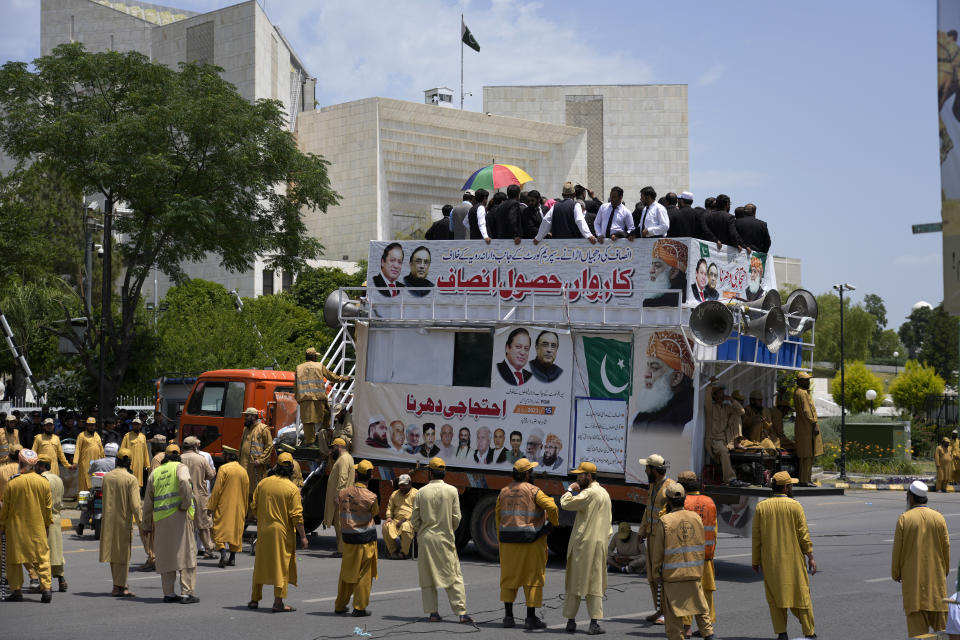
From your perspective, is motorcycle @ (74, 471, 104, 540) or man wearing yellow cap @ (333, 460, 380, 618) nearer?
man wearing yellow cap @ (333, 460, 380, 618)

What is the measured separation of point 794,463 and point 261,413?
9.00 metres

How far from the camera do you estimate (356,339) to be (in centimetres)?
1681

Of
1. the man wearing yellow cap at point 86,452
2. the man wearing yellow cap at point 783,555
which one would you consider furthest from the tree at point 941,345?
the man wearing yellow cap at point 783,555

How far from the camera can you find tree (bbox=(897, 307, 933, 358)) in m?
121

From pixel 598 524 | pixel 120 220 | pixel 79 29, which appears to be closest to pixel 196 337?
pixel 120 220

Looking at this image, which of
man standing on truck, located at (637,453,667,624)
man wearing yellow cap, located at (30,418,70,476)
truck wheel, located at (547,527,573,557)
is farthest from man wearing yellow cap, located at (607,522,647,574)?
man wearing yellow cap, located at (30,418,70,476)

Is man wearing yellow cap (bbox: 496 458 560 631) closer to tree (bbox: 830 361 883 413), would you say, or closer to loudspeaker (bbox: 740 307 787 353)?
loudspeaker (bbox: 740 307 787 353)

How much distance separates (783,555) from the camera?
32.8 feet

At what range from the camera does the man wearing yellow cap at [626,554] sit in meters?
14.3

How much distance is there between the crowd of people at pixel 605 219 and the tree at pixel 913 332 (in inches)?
4326

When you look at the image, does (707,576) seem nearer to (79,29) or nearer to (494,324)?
(494,324)

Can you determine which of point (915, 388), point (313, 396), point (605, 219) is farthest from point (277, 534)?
point (915, 388)

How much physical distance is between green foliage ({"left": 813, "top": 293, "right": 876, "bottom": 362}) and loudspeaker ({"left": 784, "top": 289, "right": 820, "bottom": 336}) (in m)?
78.3

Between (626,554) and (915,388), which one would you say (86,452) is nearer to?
(626,554)
